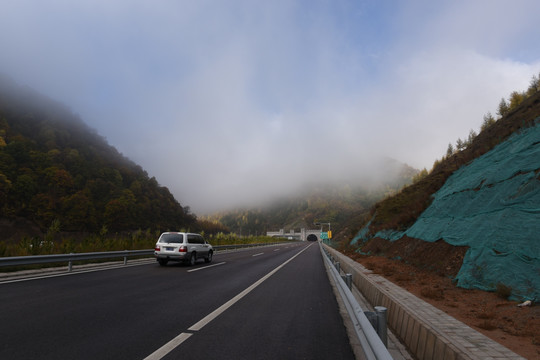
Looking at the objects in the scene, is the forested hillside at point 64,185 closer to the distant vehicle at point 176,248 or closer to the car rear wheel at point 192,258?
the distant vehicle at point 176,248

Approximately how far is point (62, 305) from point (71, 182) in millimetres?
98999

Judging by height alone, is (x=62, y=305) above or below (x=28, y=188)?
below

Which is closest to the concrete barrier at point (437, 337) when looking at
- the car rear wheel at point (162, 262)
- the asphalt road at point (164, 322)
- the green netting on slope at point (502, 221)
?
the asphalt road at point (164, 322)

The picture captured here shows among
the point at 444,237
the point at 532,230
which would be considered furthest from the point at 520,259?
the point at 444,237

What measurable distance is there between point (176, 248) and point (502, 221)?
12.5m

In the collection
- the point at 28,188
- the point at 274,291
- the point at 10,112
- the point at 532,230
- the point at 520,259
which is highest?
the point at 10,112

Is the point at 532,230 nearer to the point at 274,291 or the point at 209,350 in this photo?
the point at 274,291

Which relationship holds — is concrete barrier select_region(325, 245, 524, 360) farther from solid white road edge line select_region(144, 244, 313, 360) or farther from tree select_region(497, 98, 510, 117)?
tree select_region(497, 98, 510, 117)

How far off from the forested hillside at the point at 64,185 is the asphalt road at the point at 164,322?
8779 cm

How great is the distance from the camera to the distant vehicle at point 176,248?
Result: 13609 millimetres

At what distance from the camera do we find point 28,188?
265 ft

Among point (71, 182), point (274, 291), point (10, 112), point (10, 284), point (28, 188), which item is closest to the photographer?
point (10, 284)

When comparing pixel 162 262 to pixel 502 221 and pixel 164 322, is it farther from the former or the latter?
pixel 502 221

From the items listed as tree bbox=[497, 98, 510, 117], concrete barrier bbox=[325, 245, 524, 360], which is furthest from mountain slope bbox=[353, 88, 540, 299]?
tree bbox=[497, 98, 510, 117]
